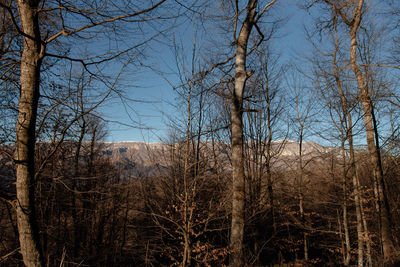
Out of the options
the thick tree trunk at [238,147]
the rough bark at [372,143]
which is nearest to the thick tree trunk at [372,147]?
the rough bark at [372,143]

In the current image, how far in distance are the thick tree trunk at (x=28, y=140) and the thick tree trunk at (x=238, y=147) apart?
286 centimetres

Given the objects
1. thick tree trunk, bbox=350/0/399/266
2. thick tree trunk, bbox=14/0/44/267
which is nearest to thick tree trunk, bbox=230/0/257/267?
thick tree trunk, bbox=14/0/44/267

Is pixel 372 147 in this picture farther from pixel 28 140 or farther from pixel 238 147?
pixel 28 140

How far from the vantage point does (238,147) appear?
4219 millimetres

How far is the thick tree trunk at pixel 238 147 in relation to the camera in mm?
3842

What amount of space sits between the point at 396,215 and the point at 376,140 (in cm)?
682

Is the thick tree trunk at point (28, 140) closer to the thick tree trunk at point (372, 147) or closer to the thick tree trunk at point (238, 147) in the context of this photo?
the thick tree trunk at point (238, 147)

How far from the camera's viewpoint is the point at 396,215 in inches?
395

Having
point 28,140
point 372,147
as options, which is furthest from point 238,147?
point 372,147

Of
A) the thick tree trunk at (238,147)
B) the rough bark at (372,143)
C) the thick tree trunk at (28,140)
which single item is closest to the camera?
the thick tree trunk at (28,140)

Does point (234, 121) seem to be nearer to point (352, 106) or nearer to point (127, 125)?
point (127, 125)

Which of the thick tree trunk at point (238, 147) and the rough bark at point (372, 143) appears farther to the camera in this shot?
the rough bark at point (372, 143)

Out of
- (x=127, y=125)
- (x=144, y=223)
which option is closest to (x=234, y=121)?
(x=127, y=125)

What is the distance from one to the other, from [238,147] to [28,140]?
328 cm
